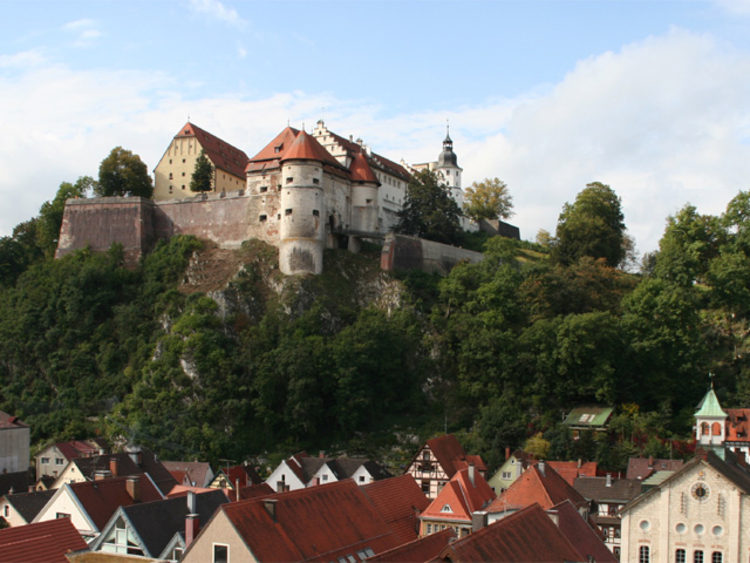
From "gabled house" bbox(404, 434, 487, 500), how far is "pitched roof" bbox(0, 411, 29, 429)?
23665 millimetres

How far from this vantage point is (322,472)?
150ft

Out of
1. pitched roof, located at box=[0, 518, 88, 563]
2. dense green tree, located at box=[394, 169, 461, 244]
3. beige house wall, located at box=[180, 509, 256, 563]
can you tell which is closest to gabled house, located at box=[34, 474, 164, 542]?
pitched roof, located at box=[0, 518, 88, 563]

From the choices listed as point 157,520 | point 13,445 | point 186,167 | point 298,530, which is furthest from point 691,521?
point 186,167

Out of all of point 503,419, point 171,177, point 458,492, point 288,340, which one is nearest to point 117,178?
point 171,177

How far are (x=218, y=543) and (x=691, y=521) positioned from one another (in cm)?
1403

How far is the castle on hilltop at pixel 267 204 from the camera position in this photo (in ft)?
201

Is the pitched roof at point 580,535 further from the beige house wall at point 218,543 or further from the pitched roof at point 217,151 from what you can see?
the pitched roof at point 217,151

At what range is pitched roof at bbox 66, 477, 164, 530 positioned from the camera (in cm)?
3231

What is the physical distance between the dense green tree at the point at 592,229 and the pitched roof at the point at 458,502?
3570 centimetres

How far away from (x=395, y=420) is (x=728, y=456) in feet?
79.6

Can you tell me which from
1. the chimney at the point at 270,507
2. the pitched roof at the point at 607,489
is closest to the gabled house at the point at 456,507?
the pitched roof at the point at 607,489

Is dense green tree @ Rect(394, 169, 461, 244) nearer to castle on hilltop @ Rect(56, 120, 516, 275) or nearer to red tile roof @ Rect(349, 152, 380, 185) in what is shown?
castle on hilltop @ Rect(56, 120, 516, 275)

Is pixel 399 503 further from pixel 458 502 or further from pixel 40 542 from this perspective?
pixel 40 542

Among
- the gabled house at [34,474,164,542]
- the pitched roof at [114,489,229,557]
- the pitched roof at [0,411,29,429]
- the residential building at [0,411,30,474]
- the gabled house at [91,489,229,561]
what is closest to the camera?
the gabled house at [91,489,229,561]
